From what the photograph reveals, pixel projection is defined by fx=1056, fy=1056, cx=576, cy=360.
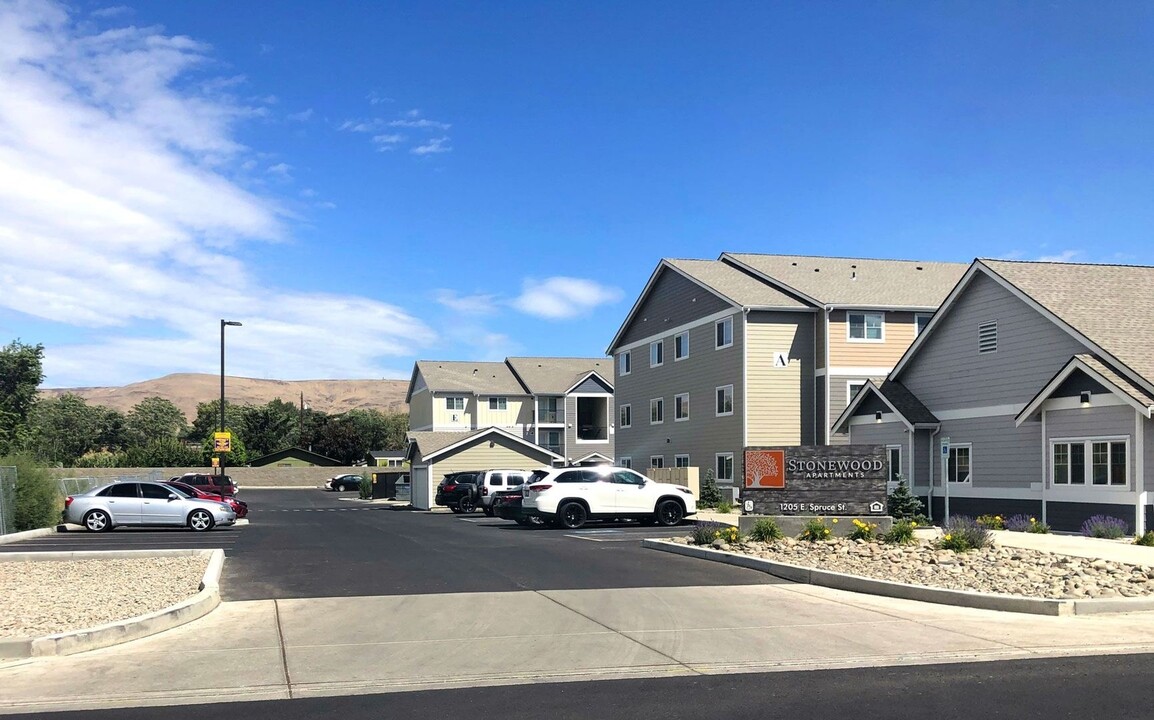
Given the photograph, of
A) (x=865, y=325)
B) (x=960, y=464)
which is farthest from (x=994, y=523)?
(x=865, y=325)

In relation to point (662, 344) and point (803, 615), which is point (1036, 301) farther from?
point (662, 344)

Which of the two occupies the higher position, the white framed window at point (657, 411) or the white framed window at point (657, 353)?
the white framed window at point (657, 353)

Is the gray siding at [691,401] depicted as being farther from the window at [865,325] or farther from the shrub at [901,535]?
the shrub at [901,535]

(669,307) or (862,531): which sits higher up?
(669,307)

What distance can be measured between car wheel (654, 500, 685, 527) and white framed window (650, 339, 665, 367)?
19.2m

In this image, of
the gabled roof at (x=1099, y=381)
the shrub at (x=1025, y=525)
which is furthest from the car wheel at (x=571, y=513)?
the gabled roof at (x=1099, y=381)

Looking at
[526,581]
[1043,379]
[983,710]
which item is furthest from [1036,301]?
[983,710]

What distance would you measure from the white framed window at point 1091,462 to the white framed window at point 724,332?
16.5 metres

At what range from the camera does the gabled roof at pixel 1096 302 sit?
23.9 meters

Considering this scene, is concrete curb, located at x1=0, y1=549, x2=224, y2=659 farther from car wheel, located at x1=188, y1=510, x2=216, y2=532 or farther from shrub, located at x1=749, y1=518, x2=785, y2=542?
car wheel, located at x1=188, y1=510, x2=216, y2=532

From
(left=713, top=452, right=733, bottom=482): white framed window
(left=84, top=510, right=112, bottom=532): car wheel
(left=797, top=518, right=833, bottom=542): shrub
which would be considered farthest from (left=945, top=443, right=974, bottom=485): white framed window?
(left=84, top=510, right=112, bottom=532): car wheel

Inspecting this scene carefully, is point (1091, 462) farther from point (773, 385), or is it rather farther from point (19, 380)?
point (19, 380)

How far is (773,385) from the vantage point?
3981cm

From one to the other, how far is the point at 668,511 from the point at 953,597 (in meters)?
15.9
